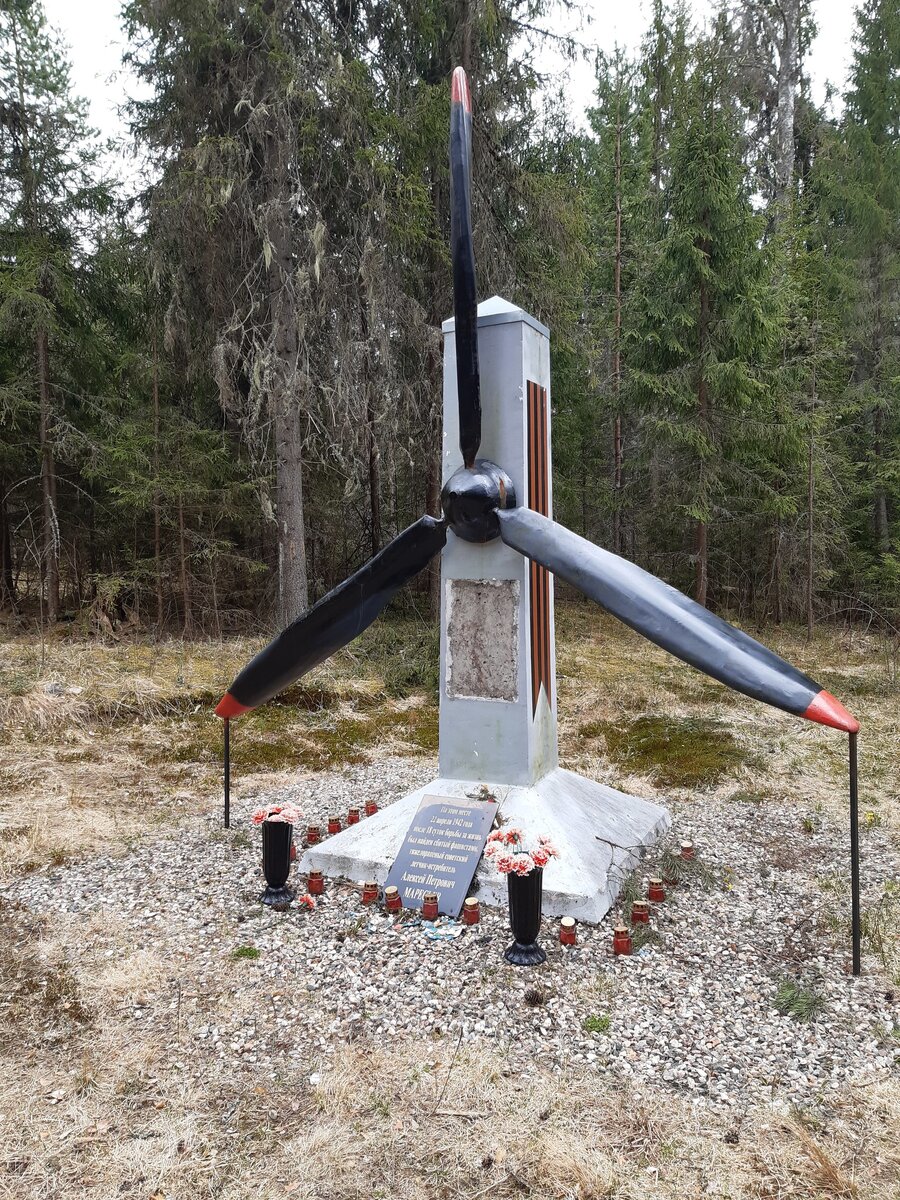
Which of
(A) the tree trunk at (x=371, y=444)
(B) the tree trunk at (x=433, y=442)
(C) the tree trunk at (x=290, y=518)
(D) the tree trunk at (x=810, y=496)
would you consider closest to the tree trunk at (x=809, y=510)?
(D) the tree trunk at (x=810, y=496)

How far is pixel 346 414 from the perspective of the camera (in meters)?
9.03

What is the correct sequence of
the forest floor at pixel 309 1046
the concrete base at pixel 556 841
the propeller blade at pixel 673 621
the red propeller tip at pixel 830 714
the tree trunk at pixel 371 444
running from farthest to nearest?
the tree trunk at pixel 371 444, the concrete base at pixel 556 841, the propeller blade at pixel 673 621, the red propeller tip at pixel 830 714, the forest floor at pixel 309 1046

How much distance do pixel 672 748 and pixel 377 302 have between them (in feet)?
19.1

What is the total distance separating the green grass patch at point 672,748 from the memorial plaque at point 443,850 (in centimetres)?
273

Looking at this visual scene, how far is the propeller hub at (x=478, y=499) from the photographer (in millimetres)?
4230

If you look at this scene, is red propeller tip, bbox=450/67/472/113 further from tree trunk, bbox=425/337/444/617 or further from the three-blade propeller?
tree trunk, bbox=425/337/444/617

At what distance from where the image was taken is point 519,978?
350cm

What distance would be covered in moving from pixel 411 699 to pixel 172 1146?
252 inches

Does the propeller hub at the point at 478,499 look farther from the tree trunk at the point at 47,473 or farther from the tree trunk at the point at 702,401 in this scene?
the tree trunk at the point at 702,401

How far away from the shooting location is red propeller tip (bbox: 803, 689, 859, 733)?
10.2 feet

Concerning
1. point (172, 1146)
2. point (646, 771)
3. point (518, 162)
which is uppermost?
point (518, 162)

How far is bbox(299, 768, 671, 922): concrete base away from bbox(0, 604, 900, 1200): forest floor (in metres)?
0.26

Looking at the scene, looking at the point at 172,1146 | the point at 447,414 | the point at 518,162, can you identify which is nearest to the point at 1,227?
the point at 518,162

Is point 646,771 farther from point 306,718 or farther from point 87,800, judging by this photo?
point 87,800
